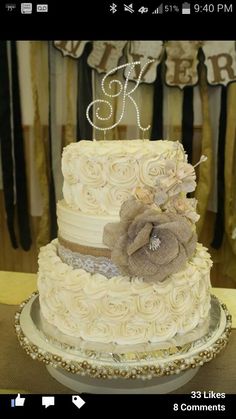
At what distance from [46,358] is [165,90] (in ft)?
6.06

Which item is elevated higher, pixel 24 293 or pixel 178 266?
pixel 178 266

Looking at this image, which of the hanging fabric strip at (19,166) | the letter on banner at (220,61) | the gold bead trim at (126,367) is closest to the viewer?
the gold bead trim at (126,367)

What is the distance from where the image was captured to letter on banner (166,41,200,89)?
8.29 feet

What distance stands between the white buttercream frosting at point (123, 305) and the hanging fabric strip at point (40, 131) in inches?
60.4

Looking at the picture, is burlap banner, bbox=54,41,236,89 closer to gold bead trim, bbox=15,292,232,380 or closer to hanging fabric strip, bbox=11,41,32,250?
hanging fabric strip, bbox=11,41,32,250

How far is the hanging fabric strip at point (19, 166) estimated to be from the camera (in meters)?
2.72

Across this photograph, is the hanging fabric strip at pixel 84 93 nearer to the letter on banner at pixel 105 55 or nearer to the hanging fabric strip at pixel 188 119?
the letter on banner at pixel 105 55

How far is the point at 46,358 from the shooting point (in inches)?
46.6

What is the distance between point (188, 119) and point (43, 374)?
1.75 metres

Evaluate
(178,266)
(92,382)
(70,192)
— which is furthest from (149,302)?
(70,192)

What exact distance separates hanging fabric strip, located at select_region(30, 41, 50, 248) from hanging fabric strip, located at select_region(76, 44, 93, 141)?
8.6 inches

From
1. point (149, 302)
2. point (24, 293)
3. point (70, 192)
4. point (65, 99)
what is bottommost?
point (24, 293)
